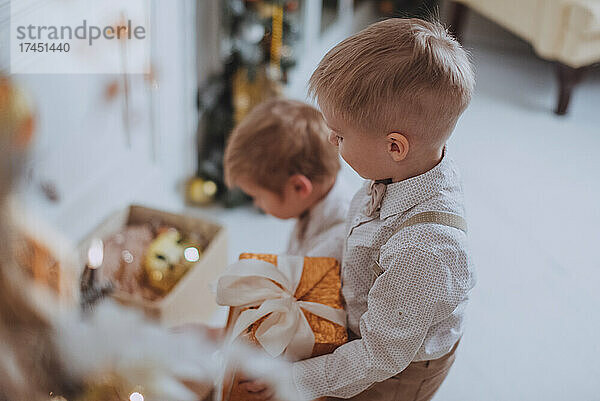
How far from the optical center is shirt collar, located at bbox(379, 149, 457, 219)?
698mm

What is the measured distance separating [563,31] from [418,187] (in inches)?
74.0

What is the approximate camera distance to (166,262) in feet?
4.24

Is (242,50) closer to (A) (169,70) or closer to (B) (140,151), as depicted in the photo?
(A) (169,70)

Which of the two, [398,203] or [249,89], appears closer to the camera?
[398,203]

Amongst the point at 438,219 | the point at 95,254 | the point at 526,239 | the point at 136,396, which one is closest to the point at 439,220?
the point at 438,219

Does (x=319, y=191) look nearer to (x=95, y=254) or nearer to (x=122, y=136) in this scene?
(x=95, y=254)

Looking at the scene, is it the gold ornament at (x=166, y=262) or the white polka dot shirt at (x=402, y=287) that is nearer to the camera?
the white polka dot shirt at (x=402, y=287)

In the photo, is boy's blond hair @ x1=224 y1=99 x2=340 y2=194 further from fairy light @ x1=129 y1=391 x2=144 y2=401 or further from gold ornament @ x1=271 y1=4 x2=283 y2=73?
gold ornament @ x1=271 y1=4 x2=283 y2=73

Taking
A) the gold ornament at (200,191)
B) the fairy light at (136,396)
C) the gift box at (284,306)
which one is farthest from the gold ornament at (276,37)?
the fairy light at (136,396)

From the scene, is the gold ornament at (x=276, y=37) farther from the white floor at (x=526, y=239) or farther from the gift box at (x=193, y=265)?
the gift box at (x=193, y=265)

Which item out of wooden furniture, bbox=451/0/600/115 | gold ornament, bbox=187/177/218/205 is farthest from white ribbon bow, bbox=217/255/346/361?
wooden furniture, bbox=451/0/600/115

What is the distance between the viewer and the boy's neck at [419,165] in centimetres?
69

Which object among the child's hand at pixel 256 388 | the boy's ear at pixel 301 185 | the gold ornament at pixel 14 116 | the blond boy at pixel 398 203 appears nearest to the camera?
the gold ornament at pixel 14 116

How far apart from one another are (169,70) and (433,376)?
1.07m
